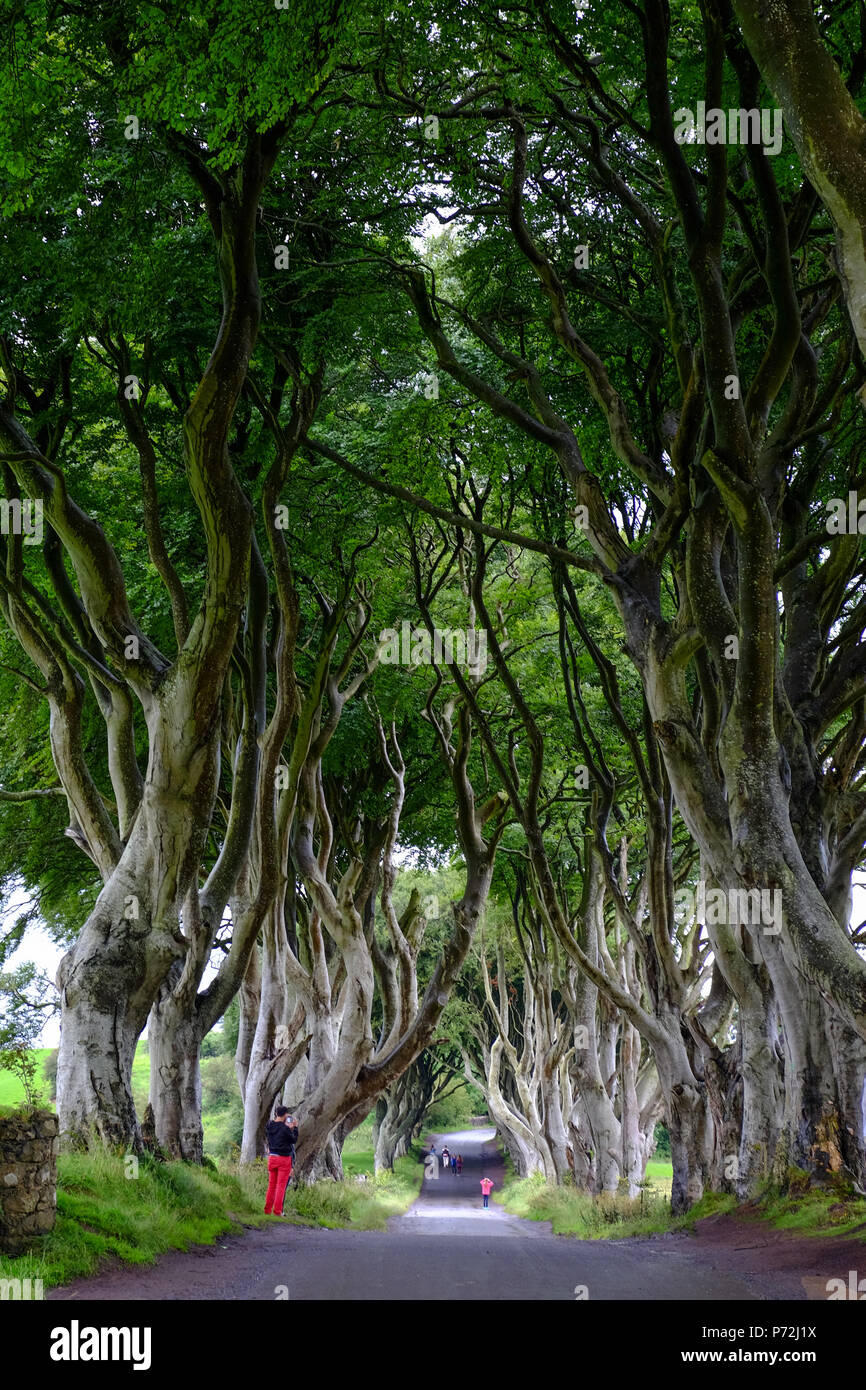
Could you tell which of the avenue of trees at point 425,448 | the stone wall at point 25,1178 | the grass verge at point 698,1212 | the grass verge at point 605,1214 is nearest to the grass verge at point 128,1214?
the stone wall at point 25,1178

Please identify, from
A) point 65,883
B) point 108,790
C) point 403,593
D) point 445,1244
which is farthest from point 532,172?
point 65,883

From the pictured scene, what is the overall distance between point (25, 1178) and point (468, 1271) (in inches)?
132

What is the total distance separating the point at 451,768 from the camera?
16.4m

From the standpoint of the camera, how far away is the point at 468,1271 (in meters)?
7.82

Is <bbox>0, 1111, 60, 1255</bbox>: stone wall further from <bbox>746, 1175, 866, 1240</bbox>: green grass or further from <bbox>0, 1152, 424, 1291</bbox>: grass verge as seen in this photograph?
<bbox>746, 1175, 866, 1240</bbox>: green grass

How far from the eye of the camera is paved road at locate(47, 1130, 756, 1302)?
21.5ft

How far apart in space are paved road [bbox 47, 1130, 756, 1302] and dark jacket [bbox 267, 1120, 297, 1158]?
5.27ft

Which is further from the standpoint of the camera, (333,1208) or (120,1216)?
(333,1208)

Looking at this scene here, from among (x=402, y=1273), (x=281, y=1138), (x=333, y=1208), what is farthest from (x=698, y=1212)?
(x=333, y=1208)

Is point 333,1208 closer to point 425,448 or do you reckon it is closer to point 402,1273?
point 402,1273

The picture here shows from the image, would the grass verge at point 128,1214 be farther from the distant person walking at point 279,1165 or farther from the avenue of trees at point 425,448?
the avenue of trees at point 425,448

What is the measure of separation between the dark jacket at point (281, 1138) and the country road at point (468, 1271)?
5.27 feet
